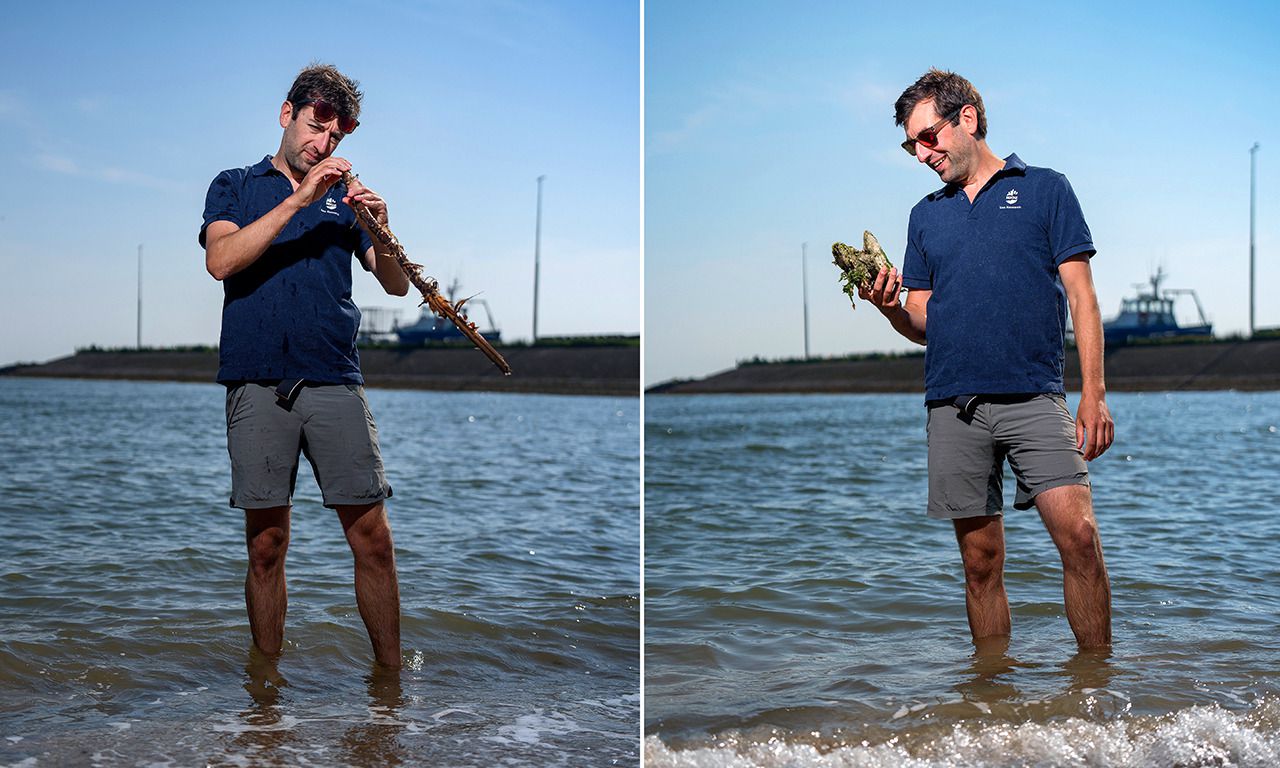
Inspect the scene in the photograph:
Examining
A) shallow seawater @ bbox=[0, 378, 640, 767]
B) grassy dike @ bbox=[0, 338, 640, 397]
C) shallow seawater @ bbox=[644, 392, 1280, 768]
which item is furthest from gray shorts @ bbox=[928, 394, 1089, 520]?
grassy dike @ bbox=[0, 338, 640, 397]

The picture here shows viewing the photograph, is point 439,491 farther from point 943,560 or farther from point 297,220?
point 297,220

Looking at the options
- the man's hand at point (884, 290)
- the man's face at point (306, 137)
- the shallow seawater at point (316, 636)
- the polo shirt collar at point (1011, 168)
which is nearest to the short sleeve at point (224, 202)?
the man's face at point (306, 137)

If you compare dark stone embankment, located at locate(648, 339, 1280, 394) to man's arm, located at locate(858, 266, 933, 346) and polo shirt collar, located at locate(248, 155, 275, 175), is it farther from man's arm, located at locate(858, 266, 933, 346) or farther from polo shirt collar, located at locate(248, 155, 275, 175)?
polo shirt collar, located at locate(248, 155, 275, 175)

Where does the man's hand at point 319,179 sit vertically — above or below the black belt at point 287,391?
above

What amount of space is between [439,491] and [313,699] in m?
7.30

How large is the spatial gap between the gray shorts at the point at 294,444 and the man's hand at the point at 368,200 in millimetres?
551

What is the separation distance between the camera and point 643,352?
312cm

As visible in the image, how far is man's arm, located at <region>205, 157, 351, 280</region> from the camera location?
11.5ft

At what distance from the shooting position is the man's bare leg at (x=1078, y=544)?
3.54 m

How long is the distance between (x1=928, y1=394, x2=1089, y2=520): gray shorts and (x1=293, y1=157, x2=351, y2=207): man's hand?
6.57 feet

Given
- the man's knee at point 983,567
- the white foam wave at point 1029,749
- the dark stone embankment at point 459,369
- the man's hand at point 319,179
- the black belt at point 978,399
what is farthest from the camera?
the dark stone embankment at point 459,369

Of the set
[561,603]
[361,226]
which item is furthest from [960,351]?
[561,603]

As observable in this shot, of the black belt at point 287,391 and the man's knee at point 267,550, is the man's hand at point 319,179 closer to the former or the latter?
the black belt at point 287,391

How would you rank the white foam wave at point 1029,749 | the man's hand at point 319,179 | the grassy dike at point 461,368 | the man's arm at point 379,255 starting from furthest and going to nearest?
the grassy dike at point 461,368
the man's arm at point 379,255
the man's hand at point 319,179
the white foam wave at point 1029,749
